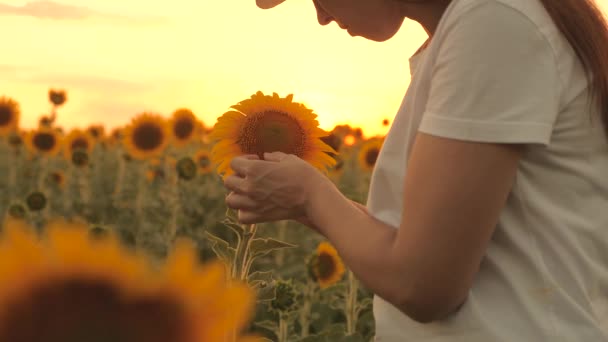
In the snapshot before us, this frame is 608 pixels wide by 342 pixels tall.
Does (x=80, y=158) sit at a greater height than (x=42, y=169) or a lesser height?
greater

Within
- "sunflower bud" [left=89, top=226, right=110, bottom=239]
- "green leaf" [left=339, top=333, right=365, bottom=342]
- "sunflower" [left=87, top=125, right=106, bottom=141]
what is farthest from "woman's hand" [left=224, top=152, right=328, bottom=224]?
"sunflower" [left=87, top=125, right=106, bottom=141]

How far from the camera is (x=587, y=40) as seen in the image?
1.27m

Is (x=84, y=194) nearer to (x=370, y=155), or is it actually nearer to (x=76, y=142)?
(x=76, y=142)

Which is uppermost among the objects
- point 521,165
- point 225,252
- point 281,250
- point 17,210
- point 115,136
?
point 521,165

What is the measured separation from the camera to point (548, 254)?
1.32 meters

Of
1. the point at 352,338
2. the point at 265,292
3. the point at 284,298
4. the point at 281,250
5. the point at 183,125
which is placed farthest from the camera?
the point at 183,125

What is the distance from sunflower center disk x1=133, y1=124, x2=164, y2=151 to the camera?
6262 millimetres

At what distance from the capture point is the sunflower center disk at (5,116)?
7.67 m

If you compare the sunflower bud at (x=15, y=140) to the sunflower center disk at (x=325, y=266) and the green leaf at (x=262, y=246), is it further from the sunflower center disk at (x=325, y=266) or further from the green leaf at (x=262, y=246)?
the green leaf at (x=262, y=246)

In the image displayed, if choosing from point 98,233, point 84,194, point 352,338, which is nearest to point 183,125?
point 84,194

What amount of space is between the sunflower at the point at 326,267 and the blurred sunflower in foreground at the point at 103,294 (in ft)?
9.89

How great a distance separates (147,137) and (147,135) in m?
0.01

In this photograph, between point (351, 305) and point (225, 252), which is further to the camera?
point (351, 305)

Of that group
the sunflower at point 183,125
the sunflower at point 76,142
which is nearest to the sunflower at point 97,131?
the sunflower at point 76,142
